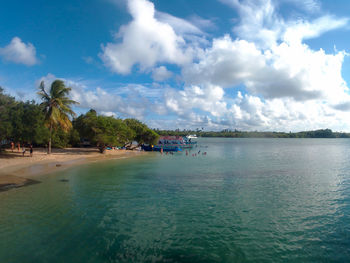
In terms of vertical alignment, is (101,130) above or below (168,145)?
above

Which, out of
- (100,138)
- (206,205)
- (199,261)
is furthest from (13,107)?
(199,261)

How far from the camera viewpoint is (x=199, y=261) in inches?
312

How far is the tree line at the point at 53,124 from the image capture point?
2697 centimetres

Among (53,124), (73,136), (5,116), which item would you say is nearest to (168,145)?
(73,136)

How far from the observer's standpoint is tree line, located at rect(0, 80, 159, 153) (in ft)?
88.5

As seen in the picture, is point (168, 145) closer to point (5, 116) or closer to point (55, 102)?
point (55, 102)

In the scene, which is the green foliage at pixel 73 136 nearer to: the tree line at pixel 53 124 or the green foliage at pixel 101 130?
the tree line at pixel 53 124

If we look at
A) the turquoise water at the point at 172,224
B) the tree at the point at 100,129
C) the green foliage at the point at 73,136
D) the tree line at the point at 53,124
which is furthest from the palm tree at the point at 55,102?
the turquoise water at the point at 172,224

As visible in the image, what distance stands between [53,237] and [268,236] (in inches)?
378

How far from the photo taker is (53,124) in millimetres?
37469

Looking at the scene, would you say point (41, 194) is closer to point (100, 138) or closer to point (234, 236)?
point (234, 236)

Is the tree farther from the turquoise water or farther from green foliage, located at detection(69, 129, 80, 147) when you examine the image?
the turquoise water

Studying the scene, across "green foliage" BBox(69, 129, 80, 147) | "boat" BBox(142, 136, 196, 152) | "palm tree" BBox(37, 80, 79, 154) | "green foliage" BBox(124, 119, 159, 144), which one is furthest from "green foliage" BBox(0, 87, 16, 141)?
"boat" BBox(142, 136, 196, 152)

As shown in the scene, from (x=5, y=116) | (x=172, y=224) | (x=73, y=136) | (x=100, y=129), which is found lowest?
(x=172, y=224)
